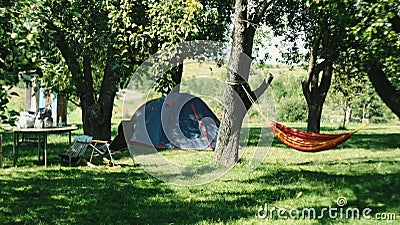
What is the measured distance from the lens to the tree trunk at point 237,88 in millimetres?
6719

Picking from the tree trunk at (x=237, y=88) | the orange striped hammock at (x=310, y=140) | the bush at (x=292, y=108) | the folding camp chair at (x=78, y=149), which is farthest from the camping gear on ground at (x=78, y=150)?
the bush at (x=292, y=108)

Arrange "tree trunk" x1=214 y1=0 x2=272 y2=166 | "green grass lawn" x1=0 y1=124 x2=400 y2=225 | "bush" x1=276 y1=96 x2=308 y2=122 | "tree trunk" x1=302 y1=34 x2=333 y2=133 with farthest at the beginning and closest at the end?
"bush" x1=276 y1=96 x2=308 y2=122 → "tree trunk" x1=302 y1=34 x2=333 y2=133 → "tree trunk" x1=214 y1=0 x2=272 y2=166 → "green grass lawn" x1=0 y1=124 x2=400 y2=225

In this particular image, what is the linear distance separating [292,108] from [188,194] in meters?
20.8

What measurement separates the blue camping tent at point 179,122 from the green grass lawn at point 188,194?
230cm

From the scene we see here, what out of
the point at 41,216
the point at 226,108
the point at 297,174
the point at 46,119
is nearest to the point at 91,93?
the point at 46,119

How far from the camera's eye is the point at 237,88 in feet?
22.8

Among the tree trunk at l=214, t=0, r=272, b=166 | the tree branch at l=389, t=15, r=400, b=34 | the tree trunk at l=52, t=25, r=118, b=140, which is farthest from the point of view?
the tree trunk at l=52, t=25, r=118, b=140

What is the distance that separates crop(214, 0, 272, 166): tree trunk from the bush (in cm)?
1793

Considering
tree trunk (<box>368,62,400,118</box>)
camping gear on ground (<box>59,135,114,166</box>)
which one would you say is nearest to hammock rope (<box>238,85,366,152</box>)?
tree trunk (<box>368,62,400,118</box>)

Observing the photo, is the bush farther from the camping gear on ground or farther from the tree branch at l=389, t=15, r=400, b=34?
the tree branch at l=389, t=15, r=400, b=34

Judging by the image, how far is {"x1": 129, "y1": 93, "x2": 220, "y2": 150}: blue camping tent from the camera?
396 inches

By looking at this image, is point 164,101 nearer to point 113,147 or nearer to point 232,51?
point 113,147

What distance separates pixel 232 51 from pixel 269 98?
44.3 inches

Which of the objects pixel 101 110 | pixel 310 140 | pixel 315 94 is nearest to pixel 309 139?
pixel 310 140
